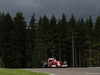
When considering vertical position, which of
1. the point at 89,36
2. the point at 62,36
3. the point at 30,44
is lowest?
the point at 30,44

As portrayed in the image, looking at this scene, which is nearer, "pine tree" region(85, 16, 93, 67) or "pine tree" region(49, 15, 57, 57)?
"pine tree" region(85, 16, 93, 67)

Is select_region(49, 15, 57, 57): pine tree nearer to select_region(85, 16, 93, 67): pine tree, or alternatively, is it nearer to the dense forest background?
the dense forest background

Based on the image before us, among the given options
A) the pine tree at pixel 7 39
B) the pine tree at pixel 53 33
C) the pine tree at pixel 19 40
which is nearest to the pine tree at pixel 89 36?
the pine tree at pixel 53 33

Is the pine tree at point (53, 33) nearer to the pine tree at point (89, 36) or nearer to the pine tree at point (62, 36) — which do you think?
the pine tree at point (62, 36)

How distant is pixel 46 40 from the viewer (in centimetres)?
5203

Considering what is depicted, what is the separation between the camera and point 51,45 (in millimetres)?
51156

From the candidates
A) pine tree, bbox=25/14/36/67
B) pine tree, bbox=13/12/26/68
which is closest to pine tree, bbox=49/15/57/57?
pine tree, bbox=25/14/36/67

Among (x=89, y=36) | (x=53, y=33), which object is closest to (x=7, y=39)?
(x=53, y=33)

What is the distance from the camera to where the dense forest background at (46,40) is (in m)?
50.2

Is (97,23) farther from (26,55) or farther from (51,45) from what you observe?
(26,55)

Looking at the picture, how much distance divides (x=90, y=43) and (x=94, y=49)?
10.1 ft

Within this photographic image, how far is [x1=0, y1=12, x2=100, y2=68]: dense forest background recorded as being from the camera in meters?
50.2

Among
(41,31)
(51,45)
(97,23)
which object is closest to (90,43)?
(97,23)

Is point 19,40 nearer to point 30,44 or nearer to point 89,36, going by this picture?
point 30,44
